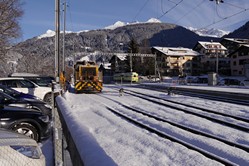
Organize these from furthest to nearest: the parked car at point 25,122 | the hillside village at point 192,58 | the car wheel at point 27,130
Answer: the hillside village at point 192,58, the car wheel at point 27,130, the parked car at point 25,122

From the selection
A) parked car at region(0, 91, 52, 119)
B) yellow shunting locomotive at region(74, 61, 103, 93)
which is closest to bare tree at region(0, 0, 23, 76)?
yellow shunting locomotive at region(74, 61, 103, 93)

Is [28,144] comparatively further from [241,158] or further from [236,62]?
[236,62]

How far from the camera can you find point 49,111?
11.4 metres

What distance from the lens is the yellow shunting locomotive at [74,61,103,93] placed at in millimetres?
28984

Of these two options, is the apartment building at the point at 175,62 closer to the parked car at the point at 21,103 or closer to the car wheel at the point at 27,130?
the parked car at the point at 21,103

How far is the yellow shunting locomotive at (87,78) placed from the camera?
2898cm

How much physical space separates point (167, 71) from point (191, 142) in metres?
83.3

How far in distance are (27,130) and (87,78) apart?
70.6ft

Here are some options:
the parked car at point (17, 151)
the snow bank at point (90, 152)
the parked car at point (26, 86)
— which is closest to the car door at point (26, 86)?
the parked car at point (26, 86)

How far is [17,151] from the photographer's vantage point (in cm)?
405

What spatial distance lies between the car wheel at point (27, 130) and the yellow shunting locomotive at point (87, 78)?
20.8 m

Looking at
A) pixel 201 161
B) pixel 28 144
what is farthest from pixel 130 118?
pixel 28 144

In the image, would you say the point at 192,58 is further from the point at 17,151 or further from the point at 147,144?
the point at 17,151

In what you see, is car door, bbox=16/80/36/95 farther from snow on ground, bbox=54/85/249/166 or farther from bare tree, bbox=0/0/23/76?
bare tree, bbox=0/0/23/76
